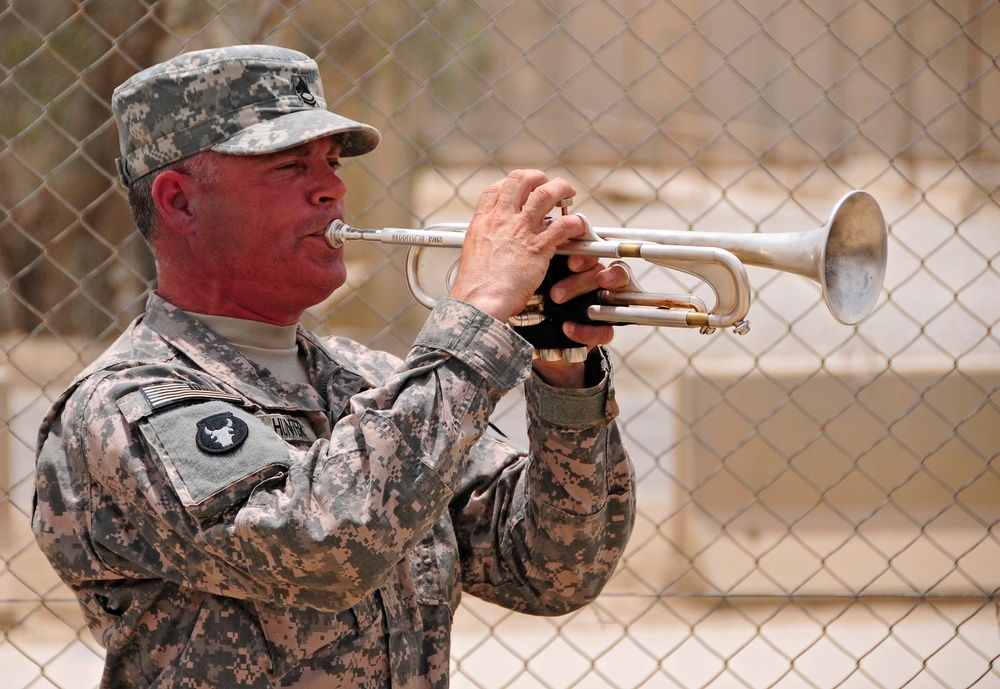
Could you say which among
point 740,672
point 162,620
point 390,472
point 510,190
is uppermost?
point 510,190

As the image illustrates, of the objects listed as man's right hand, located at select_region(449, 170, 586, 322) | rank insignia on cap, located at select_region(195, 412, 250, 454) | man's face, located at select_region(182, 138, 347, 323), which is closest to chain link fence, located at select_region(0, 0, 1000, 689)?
man's face, located at select_region(182, 138, 347, 323)

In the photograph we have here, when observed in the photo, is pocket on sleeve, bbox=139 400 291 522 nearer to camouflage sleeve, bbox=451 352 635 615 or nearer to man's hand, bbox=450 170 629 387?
man's hand, bbox=450 170 629 387

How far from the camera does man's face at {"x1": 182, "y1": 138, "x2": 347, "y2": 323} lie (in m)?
1.99

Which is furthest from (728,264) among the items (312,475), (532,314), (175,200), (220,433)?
(175,200)

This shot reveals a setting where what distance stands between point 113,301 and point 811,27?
37.4 ft

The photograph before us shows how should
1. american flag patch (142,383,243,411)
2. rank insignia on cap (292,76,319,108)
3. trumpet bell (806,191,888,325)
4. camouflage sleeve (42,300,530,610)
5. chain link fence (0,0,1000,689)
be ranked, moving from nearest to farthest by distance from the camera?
camouflage sleeve (42,300,530,610) < american flag patch (142,383,243,411) < trumpet bell (806,191,888,325) < rank insignia on cap (292,76,319,108) < chain link fence (0,0,1000,689)

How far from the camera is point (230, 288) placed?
204 cm

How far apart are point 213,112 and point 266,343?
0.44 metres

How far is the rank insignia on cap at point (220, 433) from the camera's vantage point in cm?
169

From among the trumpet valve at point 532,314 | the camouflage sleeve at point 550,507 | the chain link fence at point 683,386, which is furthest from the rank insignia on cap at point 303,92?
the chain link fence at point 683,386

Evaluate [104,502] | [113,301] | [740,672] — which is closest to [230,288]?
[104,502]

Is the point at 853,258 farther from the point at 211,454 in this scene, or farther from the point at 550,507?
the point at 211,454

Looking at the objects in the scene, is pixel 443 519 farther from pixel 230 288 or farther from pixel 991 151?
pixel 991 151

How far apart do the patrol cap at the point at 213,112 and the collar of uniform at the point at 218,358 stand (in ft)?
0.88
